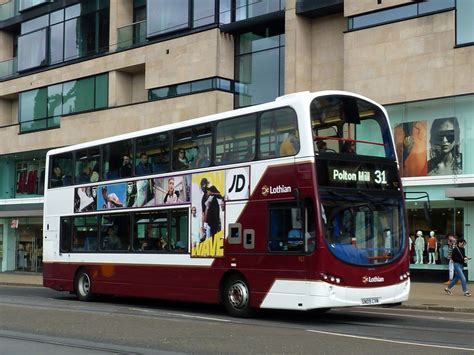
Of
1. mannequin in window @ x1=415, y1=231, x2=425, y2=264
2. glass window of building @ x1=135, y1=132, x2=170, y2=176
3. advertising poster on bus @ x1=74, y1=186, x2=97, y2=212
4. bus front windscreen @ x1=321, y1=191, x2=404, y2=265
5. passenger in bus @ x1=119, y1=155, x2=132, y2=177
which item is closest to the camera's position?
bus front windscreen @ x1=321, y1=191, x2=404, y2=265

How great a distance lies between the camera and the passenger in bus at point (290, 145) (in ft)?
44.7

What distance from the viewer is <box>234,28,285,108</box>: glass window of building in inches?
1171

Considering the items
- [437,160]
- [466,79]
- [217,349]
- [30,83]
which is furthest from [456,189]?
[30,83]

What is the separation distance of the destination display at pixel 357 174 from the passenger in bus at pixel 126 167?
623 centimetres

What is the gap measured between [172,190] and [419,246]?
39.6 ft

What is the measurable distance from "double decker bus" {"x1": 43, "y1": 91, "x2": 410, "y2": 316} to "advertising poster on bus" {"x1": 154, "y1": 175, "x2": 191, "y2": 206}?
3 centimetres

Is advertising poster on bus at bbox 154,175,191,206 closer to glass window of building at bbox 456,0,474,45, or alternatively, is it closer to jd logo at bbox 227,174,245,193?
jd logo at bbox 227,174,245,193

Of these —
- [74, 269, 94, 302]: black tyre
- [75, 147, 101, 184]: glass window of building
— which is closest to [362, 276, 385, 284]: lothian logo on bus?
[75, 147, 101, 184]: glass window of building

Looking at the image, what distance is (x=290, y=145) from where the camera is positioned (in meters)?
13.8

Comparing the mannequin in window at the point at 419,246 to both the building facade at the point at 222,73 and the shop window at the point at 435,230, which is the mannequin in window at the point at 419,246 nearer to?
the shop window at the point at 435,230

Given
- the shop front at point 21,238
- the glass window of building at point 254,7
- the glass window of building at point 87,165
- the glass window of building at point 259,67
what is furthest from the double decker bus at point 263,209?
the shop front at point 21,238

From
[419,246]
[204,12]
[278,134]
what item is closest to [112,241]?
[278,134]

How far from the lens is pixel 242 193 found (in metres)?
14.8

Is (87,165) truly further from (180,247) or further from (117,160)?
(180,247)
